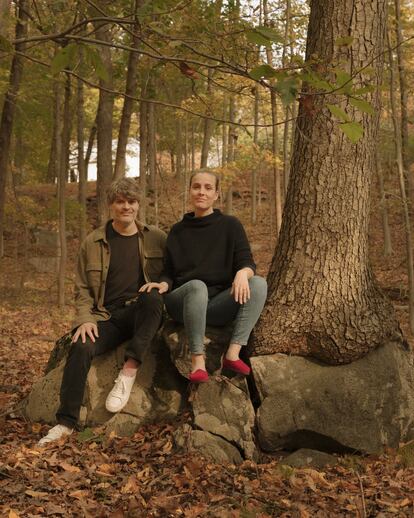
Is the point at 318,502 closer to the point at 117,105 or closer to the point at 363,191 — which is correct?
the point at 363,191

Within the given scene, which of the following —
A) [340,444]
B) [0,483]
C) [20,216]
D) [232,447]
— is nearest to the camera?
[0,483]

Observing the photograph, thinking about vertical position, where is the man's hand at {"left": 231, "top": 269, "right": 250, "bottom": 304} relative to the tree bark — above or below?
below

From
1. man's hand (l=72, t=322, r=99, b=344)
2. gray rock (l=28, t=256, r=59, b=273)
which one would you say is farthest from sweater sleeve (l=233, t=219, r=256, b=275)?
gray rock (l=28, t=256, r=59, b=273)

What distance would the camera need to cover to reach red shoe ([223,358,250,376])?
14.1 feet

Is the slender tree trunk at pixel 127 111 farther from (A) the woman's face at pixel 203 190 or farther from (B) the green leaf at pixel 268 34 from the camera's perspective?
(B) the green leaf at pixel 268 34

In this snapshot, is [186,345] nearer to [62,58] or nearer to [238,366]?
[238,366]

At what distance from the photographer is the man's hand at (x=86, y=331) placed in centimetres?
432

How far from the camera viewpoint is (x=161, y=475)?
12.3ft

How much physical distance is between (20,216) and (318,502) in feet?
42.1

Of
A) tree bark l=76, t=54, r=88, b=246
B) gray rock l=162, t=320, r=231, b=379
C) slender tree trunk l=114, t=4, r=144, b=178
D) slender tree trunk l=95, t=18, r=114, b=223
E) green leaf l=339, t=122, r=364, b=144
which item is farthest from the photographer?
tree bark l=76, t=54, r=88, b=246

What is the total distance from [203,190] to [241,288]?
3.04 ft

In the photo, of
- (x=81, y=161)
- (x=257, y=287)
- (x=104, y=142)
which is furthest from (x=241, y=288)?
(x=81, y=161)

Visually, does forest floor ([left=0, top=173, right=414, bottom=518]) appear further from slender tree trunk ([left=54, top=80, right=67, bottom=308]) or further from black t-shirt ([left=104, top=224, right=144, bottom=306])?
slender tree trunk ([left=54, top=80, right=67, bottom=308])

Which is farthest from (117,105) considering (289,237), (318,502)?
(318,502)
